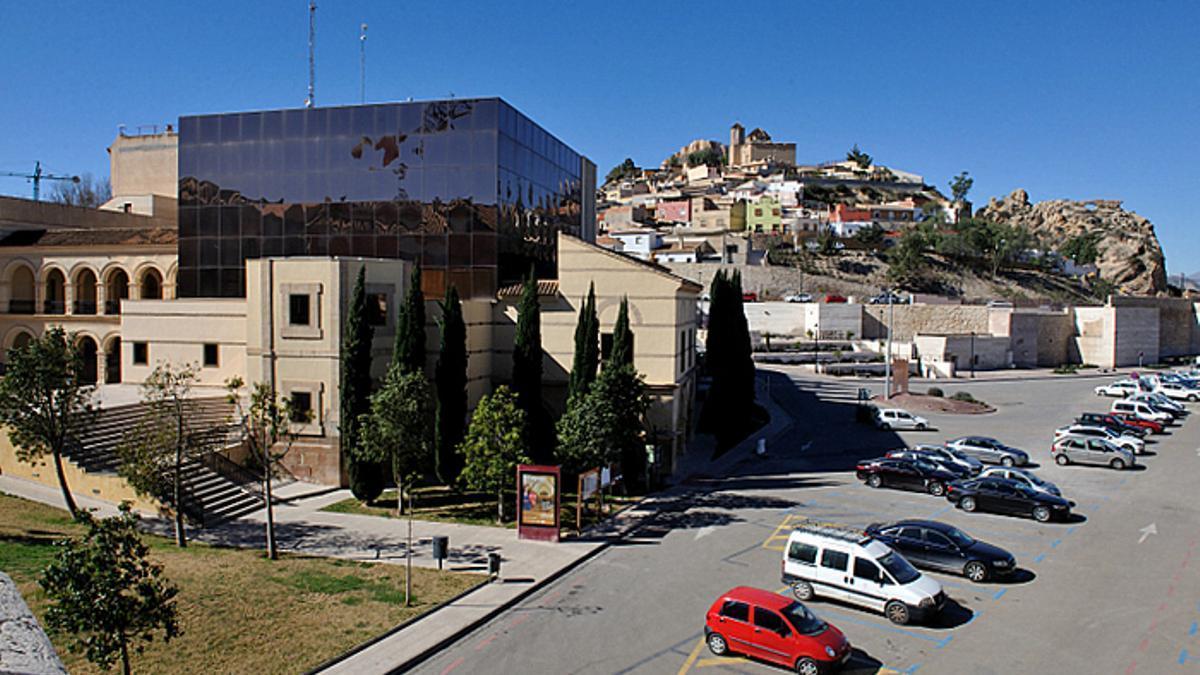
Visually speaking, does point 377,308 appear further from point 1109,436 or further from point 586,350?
point 1109,436

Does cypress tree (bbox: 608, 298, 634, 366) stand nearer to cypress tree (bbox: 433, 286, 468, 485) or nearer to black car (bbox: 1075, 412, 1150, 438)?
cypress tree (bbox: 433, 286, 468, 485)

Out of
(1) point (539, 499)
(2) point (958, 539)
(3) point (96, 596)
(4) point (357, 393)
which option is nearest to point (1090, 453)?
(2) point (958, 539)

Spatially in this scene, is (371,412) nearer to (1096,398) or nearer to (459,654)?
(459,654)

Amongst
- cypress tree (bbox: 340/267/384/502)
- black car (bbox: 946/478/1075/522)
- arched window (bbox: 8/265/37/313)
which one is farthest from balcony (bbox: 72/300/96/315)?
black car (bbox: 946/478/1075/522)

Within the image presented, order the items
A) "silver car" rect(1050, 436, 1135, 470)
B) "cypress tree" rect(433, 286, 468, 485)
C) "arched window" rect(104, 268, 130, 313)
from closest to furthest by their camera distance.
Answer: "cypress tree" rect(433, 286, 468, 485) < "silver car" rect(1050, 436, 1135, 470) < "arched window" rect(104, 268, 130, 313)

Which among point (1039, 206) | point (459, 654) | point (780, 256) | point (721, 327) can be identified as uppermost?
point (1039, 206)

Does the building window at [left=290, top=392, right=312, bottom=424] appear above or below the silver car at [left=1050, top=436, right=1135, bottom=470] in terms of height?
above

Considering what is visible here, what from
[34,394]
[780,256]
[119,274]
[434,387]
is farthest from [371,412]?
[780,256]

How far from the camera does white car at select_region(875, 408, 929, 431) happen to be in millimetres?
44125

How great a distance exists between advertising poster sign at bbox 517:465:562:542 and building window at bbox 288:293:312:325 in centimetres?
1119

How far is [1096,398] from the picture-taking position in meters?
56.3

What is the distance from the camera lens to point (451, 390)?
2941cm

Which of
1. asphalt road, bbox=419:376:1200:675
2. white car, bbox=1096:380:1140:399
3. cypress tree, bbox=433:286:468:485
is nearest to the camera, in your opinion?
asphalt road, bbox=419:376:1200:675

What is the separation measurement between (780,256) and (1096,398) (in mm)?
50903
